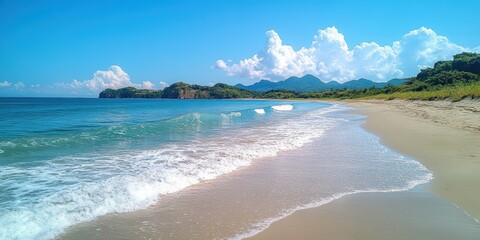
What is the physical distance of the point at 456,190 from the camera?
6266mm

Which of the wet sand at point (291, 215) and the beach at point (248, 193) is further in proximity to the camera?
the beach at point (248, 193)

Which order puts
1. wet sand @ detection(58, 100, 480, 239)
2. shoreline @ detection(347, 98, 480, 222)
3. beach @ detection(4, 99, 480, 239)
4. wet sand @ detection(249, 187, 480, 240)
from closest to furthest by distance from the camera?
wet sand @ detection(249, 187, 480, 240), wet sand @ detection(58, 100, 480, 239), beach @ detection(4, 99, 480, 239), shoreline @ detection(347, 98, 480, 222)

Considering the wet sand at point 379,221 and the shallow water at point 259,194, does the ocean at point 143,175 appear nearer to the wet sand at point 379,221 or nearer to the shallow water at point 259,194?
the shallow water at point 259,194

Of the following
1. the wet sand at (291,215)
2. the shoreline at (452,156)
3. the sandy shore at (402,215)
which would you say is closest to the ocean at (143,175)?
the wet sand at (291,215)

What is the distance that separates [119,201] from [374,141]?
1175 centimetres

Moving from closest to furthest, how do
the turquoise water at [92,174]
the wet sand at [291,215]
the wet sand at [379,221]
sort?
the wet sand at [379,221], the wet sand at [291,215], the turquoise water at [92,174]

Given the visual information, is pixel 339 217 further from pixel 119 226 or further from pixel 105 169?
pixel 105 169

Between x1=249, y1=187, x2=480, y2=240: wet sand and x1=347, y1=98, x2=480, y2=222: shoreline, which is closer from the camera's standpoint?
x1=249, y1=187, x2=480, y2=240: wet sand

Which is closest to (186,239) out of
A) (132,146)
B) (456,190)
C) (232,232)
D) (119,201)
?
(232,232)

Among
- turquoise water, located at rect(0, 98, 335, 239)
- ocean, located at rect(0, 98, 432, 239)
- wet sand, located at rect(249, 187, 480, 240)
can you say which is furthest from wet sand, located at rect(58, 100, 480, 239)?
turquoise water, located at rect(0, 98, 335, 239)

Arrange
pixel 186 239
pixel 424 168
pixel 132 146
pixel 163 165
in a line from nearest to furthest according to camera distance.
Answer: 1. pixel 186 239
2. pixel 424 168
3. pixel 163 165
4. pixel 132 146

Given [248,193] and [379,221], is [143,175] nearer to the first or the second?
[248,193]

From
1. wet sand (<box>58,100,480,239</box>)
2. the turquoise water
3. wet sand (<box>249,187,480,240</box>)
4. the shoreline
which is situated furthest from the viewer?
the shoreline

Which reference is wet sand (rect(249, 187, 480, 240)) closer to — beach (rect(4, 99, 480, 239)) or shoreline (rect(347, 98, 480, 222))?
beach (rect(4, 99, 480, 239))
